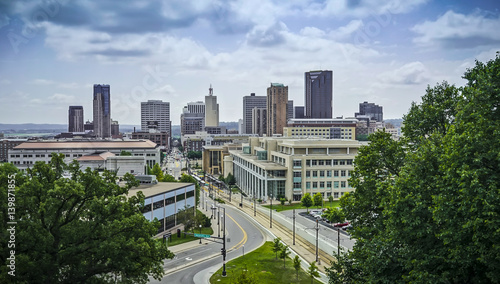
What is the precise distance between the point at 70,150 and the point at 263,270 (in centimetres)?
9873

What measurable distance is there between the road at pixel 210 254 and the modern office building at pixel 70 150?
205ft

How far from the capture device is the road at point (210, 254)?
40281 mm

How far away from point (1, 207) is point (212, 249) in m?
32.6

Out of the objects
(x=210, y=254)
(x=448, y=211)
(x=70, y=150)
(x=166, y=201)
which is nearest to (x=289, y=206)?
(x=166, y=201)

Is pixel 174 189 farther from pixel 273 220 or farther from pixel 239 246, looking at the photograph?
pixel 273 220

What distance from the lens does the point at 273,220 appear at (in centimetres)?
6894

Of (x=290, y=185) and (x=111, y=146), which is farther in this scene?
(x=111, y=146)

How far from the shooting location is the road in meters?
40.3

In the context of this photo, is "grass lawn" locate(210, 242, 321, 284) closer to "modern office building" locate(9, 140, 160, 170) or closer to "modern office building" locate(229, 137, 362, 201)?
"modern office building" locate(229, 137, 362, 201)

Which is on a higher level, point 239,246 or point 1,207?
point 1,207

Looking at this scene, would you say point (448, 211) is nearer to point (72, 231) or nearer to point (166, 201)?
point (72, 231)

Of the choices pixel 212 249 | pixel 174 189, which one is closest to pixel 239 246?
pixel 212 249

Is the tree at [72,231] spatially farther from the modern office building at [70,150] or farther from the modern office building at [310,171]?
the modern office building at [70,150]

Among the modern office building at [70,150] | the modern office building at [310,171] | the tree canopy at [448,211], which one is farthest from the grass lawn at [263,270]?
the modern office building at [70,150]
